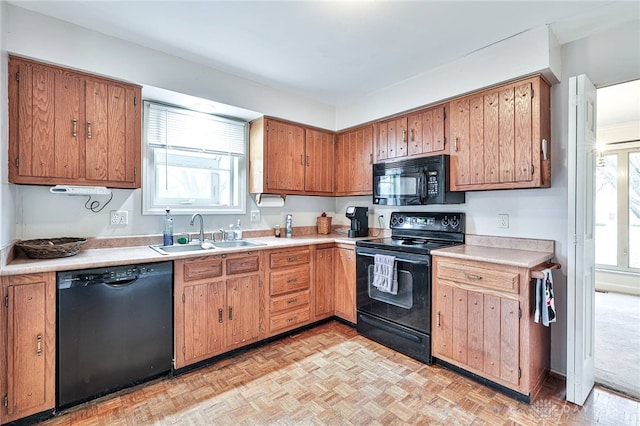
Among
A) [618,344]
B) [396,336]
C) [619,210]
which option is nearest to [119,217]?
[396,336]

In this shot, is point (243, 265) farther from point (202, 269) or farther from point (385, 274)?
point (385, 274)

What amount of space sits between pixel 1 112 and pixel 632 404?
14.1 ft

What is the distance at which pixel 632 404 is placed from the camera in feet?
6.40

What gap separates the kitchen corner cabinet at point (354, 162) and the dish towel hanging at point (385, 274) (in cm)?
91

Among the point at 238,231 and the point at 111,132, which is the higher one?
the point at 111,132

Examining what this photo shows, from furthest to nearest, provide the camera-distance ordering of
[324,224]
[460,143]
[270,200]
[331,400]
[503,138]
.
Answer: [324,224], [270,200], [460,143], [503,138], [331,400]

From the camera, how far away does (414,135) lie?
2938 millimetres

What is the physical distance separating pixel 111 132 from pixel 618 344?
15.6ft

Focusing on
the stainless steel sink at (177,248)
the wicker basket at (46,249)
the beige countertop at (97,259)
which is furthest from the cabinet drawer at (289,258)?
the wicker basket at (46,249)

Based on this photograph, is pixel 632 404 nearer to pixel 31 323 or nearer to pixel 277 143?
pixel 277 143

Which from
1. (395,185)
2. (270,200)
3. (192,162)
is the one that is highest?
(192,162)

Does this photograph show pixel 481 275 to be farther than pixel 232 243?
No

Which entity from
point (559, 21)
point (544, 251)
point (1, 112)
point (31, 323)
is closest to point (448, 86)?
point (559, 21)

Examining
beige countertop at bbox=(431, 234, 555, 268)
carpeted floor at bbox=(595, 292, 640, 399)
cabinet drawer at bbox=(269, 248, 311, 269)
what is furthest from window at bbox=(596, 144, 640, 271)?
cabinet drawer at bbox=(269, 248, 311, 269)
